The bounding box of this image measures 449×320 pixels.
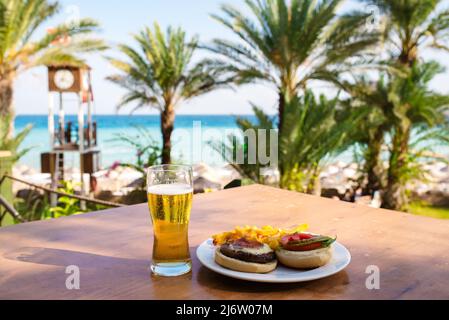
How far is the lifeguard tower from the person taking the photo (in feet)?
41.5

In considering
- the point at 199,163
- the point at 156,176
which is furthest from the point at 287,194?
the point at 199,163

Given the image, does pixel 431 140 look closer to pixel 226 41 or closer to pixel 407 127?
pixel 407 127

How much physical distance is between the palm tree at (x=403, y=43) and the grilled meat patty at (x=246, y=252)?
324 inches

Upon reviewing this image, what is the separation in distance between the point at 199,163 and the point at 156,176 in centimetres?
1315

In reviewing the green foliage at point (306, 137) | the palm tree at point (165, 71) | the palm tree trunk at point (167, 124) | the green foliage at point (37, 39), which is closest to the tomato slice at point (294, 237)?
the green foliage at point (306, 137)

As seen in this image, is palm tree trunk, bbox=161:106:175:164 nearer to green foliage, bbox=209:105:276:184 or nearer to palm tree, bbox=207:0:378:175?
palm tree, bbox=207:0:378:175

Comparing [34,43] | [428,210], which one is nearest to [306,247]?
[428,210]

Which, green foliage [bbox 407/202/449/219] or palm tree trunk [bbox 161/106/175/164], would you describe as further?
palm tree trunk [bbox 161/106/175/164]

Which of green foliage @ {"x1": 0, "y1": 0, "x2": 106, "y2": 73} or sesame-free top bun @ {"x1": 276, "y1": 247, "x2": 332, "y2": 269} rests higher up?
green foliage @ {"x1": 0, "y1": 0, "x2": 106, "y2": 73}

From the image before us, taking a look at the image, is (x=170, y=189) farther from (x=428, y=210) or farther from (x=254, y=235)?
(x=428, y=210)

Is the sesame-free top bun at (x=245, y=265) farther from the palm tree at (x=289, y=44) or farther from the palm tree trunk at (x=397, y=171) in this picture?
the palm tree trunk at (x=397, y=171)

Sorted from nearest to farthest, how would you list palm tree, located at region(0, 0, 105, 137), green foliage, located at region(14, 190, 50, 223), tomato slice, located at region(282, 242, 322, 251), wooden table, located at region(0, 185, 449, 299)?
wooden table, located at region(0, 185, 449, 299) → tomato slice, located at region(282, 242, 322, 251) → green foliage, located at region(14, 190, 50, 223) → palm tree, located at region(0, 0, 105, 137)

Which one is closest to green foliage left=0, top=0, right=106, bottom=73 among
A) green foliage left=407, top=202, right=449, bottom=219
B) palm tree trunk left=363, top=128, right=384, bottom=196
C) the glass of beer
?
palm tree trunk left=363, top=128, right=384, bottom=196

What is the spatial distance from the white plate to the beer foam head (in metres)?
0.16
